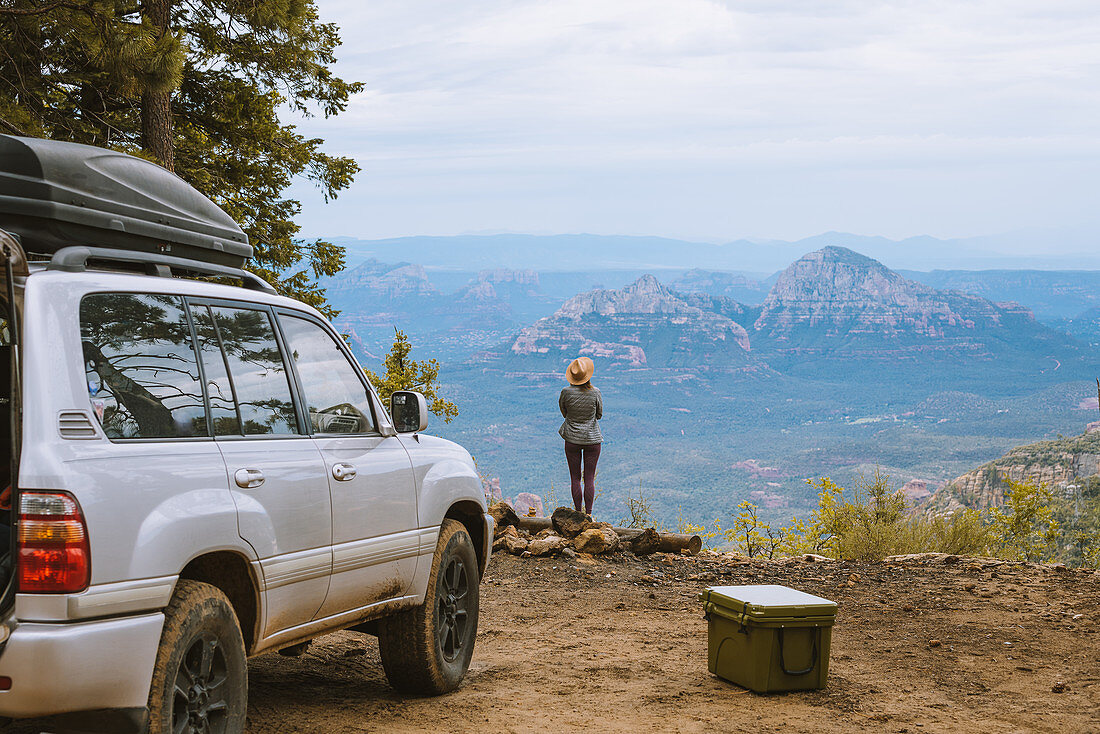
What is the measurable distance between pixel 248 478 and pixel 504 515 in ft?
27.7

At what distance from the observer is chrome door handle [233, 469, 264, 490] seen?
4227 millimetres

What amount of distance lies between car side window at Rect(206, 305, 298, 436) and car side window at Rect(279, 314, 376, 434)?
163mm

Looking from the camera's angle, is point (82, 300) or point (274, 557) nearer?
point (82, 300)

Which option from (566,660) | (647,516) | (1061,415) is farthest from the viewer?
(1061,415)

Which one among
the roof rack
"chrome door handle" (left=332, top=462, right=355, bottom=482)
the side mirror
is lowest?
"chrome door handle" (left=332, top=462, right=355, bottom=482)

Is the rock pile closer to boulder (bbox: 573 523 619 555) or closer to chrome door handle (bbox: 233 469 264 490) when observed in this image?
boulder (bbox: 573 523 619 555)

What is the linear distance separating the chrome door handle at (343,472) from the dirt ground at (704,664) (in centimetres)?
130

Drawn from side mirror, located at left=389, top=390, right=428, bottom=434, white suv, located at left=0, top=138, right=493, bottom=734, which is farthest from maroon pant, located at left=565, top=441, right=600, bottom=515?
side mirror, located at left=389, top=390, right=428, bottom=434

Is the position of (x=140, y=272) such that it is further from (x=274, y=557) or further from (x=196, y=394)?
(x=274, y=557)

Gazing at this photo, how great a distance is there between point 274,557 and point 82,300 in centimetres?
130

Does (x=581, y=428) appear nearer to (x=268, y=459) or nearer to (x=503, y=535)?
(x=503, y=535)

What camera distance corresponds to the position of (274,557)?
4434mm

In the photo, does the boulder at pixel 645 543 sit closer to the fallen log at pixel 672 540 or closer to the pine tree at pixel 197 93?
the fallen log at pixel 672 540

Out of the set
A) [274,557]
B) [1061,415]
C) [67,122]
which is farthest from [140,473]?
[1061,415]
